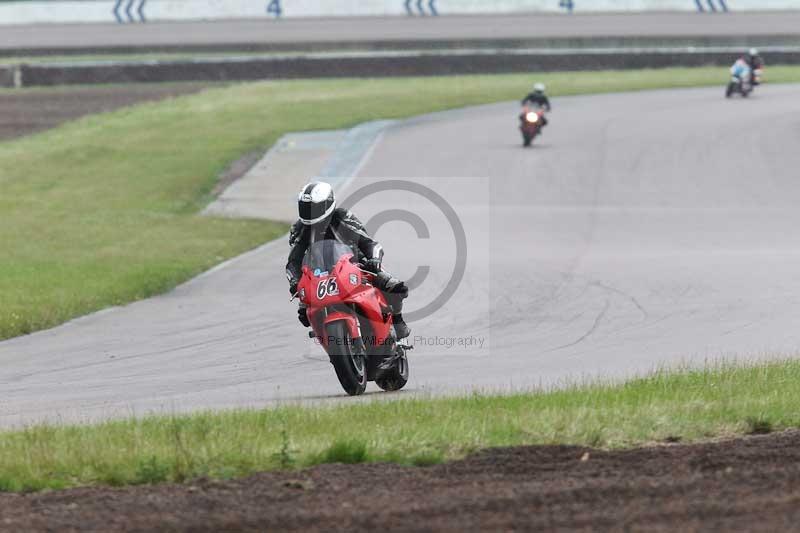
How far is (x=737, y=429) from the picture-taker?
841cm

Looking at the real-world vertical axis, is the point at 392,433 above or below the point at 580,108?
below

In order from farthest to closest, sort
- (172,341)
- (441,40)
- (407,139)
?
(441,40) < (407,139) < (172,341)

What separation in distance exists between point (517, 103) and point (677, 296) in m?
25.2

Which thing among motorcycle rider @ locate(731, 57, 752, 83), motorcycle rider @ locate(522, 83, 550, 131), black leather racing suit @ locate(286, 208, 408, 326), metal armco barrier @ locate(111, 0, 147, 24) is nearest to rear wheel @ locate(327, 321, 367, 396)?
black leather racing suit @ locate(286, 208, 408, 326)

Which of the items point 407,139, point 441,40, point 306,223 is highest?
point 441,40

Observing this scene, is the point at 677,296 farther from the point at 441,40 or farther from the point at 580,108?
the point at 441,40

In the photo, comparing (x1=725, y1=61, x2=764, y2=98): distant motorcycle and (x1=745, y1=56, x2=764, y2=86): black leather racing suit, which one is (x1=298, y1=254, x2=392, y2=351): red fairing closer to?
(x1=725, y1=61, x2=764, y2=98): distant motorcycle

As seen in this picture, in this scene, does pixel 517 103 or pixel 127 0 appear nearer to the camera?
pixel 517 103

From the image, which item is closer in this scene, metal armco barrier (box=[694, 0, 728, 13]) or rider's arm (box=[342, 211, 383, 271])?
rider's arm (box=[342, 211, 383, 271])

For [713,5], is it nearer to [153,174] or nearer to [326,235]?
[153,174]

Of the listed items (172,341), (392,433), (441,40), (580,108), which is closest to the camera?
(392,433)

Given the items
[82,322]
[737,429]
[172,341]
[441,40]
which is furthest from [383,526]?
[441,40]

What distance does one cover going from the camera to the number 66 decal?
10164 mm

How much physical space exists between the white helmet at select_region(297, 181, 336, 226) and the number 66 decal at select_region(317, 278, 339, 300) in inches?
18.5
